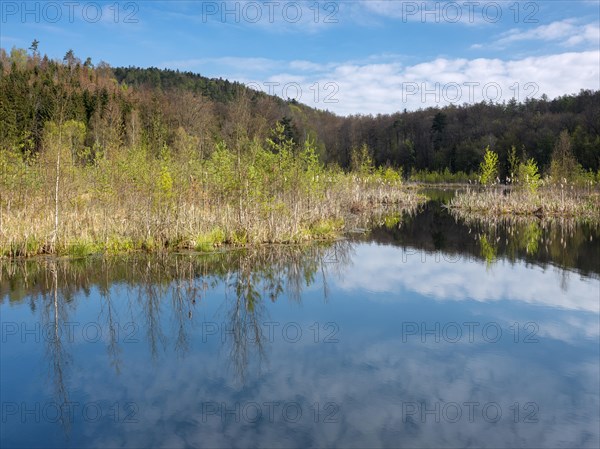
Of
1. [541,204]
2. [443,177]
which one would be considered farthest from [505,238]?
[443,177]

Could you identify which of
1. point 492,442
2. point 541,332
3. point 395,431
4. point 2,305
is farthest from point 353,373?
point 2,305

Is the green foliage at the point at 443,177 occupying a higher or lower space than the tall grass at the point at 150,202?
higher

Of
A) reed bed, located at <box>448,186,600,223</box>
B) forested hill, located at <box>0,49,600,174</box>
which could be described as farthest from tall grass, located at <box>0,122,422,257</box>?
reed bed, located at <box>448,186,600,223</box>

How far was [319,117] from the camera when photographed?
105 metres

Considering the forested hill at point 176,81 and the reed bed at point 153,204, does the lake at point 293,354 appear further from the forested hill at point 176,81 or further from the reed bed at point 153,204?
the forested hill at point 176,81

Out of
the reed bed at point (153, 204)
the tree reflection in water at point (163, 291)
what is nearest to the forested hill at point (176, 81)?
the reed bed at point (153, 204)

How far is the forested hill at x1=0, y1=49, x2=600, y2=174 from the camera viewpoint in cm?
4619

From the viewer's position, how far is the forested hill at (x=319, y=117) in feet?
152

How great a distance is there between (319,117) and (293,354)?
102 meters

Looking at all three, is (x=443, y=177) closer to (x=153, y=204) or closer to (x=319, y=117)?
(x=319, y=117)

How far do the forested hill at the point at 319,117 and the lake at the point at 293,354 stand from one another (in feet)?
42.0

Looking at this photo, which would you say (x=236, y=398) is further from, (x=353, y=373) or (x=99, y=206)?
(x=99, y=206)

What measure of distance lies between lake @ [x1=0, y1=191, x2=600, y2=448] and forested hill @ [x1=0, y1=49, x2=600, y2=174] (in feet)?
42.0

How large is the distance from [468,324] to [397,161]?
75447mm
